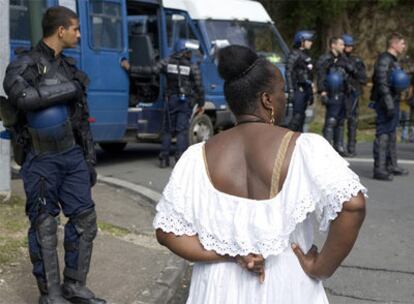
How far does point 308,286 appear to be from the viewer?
8.23 feet

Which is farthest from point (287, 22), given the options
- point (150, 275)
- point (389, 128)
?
point (150, 275)

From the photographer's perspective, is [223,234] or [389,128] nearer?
[223,234]

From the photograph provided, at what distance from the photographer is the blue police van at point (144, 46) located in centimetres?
1055

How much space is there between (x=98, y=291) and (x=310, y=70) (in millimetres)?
8081

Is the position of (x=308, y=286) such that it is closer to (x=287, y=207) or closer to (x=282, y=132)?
(x=287, y=207)

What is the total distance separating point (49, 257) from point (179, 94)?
6554 millimetres

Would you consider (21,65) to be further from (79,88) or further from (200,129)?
(200,129)

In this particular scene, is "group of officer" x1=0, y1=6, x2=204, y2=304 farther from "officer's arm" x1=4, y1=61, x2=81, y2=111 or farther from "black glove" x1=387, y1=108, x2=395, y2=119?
"black glove" x1=387, y1=108, x2=395, y2=119

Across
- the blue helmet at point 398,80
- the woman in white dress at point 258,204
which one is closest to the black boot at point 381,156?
the blue helmet at point 398,80

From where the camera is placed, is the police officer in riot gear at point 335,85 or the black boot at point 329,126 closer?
the police officer in riot gear at point 335,85

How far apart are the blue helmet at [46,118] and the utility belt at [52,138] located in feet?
0.08

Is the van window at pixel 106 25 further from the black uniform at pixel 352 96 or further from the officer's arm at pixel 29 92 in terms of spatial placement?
the officer's arm at pixel 29 92

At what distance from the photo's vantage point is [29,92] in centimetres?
436

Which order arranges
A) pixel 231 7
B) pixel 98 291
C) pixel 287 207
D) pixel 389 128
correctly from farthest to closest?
pixel 231 7
pixel 389 128
pixel 98 291
pixel 287 207
